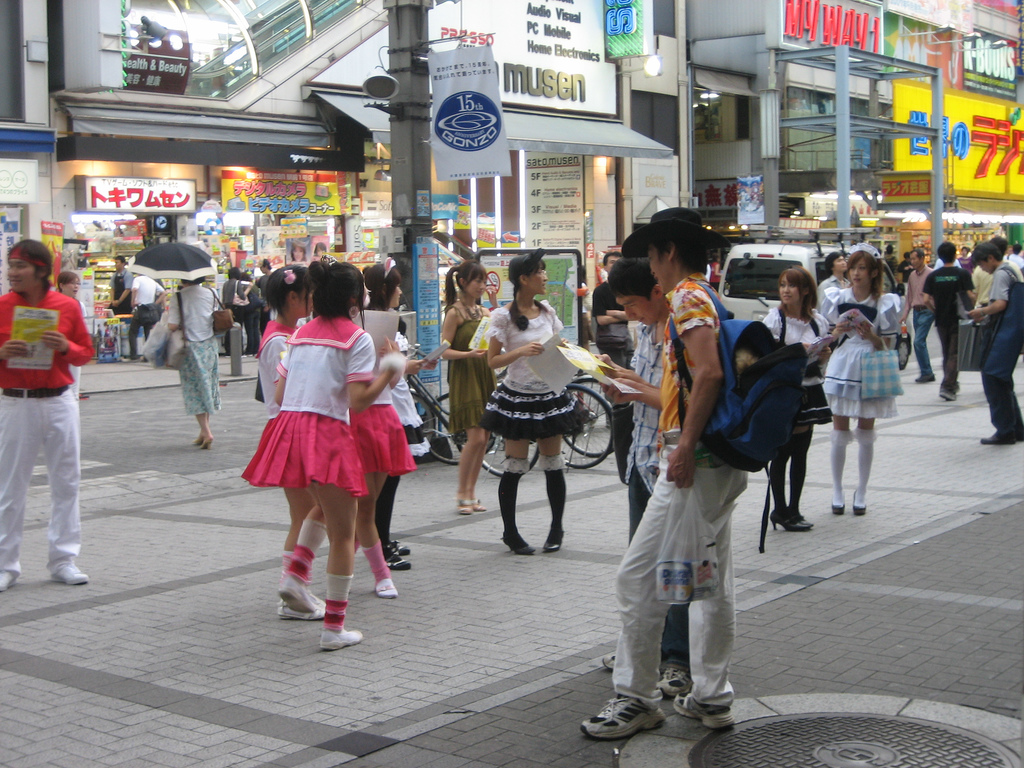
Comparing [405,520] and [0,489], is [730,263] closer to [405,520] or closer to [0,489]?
[405,520]

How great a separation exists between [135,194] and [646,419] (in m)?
17.0

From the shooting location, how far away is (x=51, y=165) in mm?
19031

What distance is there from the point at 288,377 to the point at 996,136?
4130 cm

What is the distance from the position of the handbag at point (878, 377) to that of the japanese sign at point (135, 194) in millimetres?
14914

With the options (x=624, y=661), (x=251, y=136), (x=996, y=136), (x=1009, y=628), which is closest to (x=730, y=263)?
(x=251, y=136)

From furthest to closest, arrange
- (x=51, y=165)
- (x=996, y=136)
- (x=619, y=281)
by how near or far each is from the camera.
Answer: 1. (x=996, y=136)
2. (x=51, y=165)
3. (x=619, y=281)

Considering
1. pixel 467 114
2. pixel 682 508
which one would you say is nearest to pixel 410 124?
pixel 467 114

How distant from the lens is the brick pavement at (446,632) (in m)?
4.30

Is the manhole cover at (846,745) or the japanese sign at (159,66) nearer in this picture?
the manhole cover at (846,745)

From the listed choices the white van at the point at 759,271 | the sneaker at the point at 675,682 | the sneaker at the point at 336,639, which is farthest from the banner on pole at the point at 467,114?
the white van at the point at 759,271

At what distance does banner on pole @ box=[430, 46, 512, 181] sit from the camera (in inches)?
418

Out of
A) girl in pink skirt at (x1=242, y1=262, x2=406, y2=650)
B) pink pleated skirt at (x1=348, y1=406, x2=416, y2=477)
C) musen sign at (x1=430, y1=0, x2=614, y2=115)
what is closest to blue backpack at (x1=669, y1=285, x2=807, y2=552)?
girl in pink skirt at (x1=242, y1=262, x2=406, y2=650)

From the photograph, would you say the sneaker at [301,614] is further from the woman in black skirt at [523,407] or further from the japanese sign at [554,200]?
the japanese sign at [554,200]

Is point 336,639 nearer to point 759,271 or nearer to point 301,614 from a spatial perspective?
point 301,614
